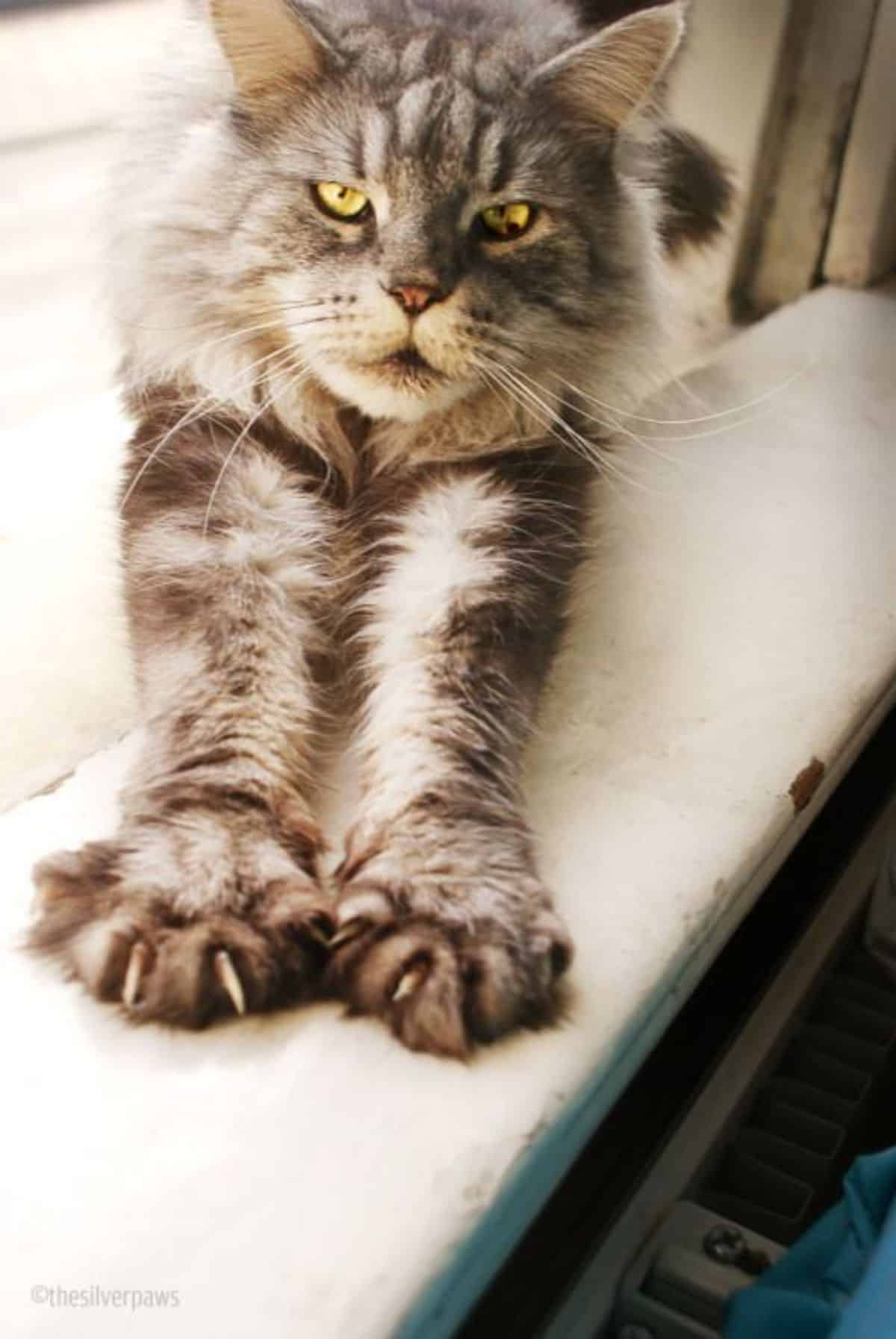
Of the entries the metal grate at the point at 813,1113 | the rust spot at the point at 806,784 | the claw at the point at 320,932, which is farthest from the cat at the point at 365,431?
the metal grate at the point at 813,1113

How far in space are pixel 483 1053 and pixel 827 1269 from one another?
0.31m

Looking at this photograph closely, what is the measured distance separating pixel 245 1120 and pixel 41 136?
0.73 m

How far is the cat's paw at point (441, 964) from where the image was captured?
754 mm

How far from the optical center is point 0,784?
3.12 feet

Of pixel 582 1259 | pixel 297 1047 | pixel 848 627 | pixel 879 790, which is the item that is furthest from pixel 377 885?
pixel 879 790

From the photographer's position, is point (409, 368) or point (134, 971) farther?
point (409, 368)

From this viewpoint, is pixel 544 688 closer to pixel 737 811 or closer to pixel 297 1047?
pixel 737 811

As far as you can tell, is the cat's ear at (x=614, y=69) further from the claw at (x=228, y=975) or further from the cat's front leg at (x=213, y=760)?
the claw at (x=228, y=975)

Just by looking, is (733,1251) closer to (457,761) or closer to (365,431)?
(457,761)

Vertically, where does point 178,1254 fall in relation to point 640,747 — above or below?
below

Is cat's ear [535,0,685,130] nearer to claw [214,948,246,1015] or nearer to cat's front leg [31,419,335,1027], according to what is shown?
cat's front leg [31,419,335,1027]

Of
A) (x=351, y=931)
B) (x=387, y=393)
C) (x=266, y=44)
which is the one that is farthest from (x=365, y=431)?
(x=351, y=931)

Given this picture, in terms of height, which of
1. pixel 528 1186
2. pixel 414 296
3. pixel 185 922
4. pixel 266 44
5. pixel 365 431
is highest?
pixel 266 44

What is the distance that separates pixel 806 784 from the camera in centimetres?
103
